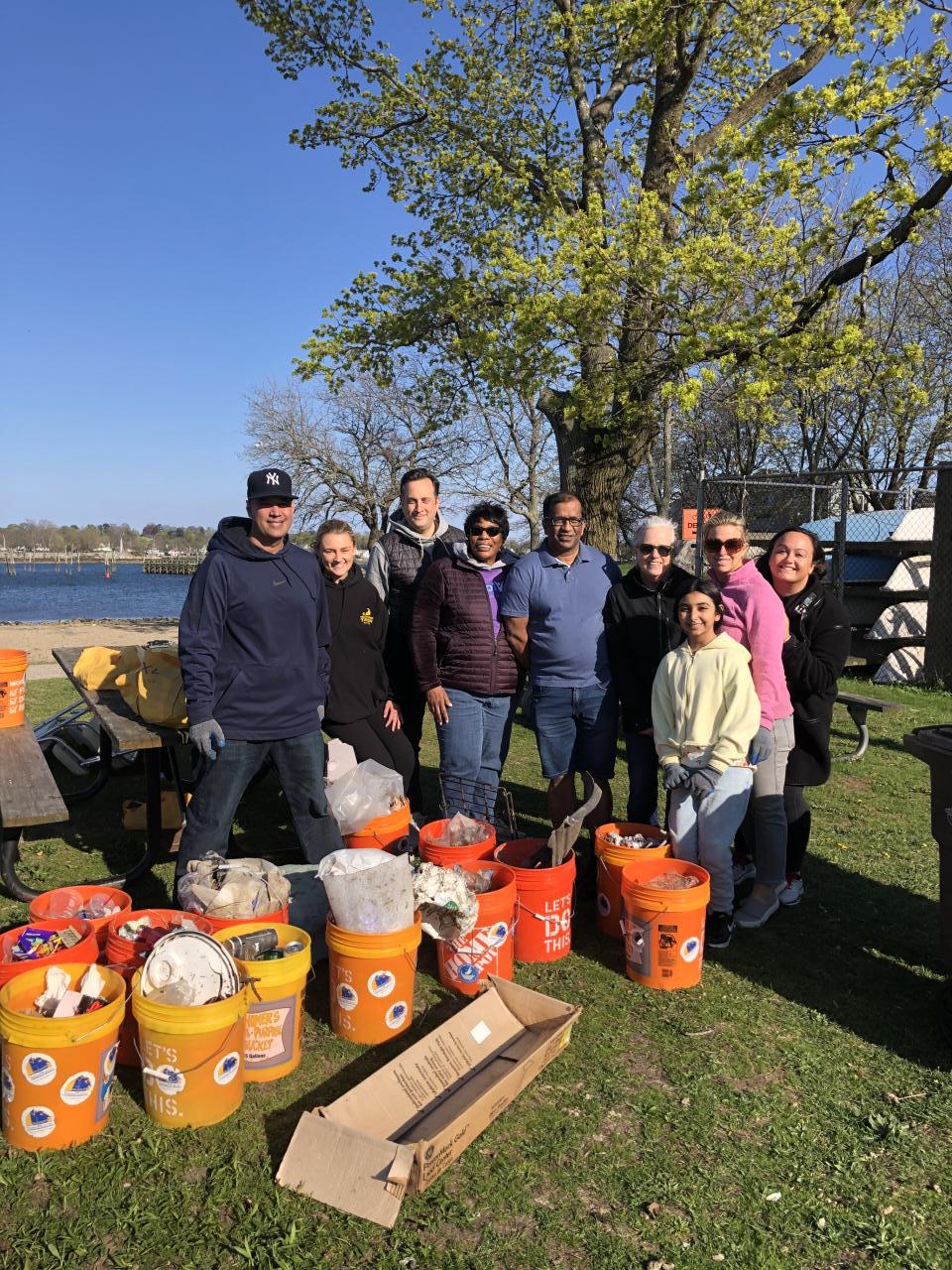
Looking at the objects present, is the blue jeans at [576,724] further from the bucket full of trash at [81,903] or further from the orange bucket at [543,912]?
the bucket full of trash at [81,903]

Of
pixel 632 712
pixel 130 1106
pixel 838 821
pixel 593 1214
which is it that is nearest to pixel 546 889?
pixel 632 712

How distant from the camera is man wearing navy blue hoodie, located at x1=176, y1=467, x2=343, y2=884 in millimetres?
3531

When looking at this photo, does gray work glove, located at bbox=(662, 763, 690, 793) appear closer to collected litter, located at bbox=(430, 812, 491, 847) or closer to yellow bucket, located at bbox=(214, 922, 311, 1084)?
collected litter, located at bbox=(430, 812, 491, 847)

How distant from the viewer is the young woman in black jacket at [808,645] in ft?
13.6

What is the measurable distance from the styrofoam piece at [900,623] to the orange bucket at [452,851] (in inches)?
365

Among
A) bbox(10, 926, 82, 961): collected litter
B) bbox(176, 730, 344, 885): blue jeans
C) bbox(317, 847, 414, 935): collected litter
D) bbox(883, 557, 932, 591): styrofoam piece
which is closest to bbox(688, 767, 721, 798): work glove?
bbox(317, 847, 414, 935): collected litter

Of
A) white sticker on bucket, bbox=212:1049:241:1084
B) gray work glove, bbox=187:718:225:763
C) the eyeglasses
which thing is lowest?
white sticker on bucket, bbox=212:1049:241:1084

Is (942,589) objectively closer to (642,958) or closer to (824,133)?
(824,133)

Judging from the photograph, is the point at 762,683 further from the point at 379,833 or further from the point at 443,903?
the point at 379,833

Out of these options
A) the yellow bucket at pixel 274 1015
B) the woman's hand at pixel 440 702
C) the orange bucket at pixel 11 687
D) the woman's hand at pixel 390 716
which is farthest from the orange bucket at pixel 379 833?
the orange bucket at pixel 11 687

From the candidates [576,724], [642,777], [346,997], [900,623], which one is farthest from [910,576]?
[346,997]

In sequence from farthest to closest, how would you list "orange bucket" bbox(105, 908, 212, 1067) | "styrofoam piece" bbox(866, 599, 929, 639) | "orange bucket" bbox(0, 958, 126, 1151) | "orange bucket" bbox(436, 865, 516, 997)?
"styrofoam piece" bbox(866, 599, 929, 639) < "orange bucket" bbox(436, 865, 516, 997) < "orange bucket" bbox(105, 908, 212, 1067) < "orange bucket" bbox(0, 958, 126, 1151)

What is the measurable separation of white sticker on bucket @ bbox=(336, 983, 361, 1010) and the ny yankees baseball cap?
1.96 m

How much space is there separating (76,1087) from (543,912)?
1.87 meters
